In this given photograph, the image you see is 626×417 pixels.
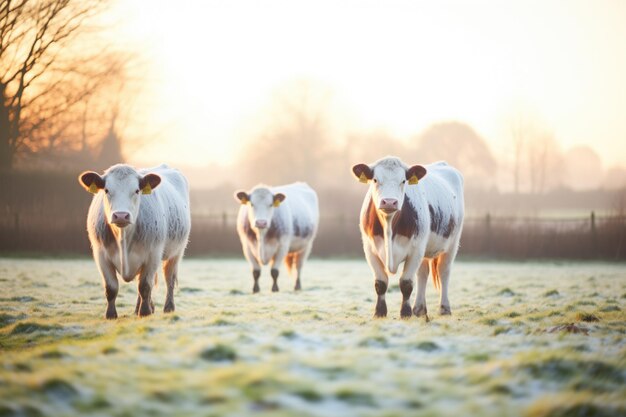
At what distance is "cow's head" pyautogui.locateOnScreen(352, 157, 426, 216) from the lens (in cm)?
866

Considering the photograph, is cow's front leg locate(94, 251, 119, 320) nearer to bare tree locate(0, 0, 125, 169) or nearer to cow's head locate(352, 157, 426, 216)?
cow's head locate(352, 157, 426, 216)

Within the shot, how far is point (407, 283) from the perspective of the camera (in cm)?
909

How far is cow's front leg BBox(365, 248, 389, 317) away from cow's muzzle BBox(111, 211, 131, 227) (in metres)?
3.18

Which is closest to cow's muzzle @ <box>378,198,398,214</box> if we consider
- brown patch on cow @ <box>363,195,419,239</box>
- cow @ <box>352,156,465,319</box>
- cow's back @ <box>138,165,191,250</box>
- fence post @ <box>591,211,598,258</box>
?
cow @ <box>352,156,465,319</box>

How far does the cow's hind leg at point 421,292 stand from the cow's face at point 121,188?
3.99m

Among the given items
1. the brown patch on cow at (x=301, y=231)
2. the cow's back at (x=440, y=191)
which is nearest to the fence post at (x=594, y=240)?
the brown patch on cow at (x=301, y=231)

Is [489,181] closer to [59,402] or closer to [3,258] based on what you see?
[3,258]

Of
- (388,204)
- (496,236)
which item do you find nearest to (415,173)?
(388,204)

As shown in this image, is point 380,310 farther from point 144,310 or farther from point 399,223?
point 144,310

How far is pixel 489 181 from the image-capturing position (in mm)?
54625

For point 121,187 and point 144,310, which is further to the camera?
point 144,310

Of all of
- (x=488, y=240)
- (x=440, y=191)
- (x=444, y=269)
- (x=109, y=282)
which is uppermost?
(x=440, y=191)

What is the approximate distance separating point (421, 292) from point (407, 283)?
103cm

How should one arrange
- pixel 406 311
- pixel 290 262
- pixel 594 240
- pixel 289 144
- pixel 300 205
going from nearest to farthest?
1. pixel 406 311
2. pixel 290 262
3. pixel 300 205
4. pixel 594 240
5. pixel 289 144
